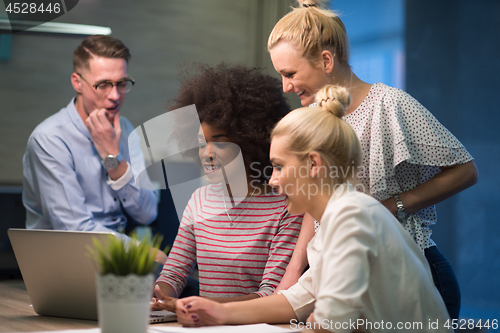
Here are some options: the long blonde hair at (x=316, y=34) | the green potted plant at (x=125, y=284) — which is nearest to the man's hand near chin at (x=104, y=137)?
the long blonde hair at (x=316, y=34)

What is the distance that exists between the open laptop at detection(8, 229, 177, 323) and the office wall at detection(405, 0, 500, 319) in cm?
216

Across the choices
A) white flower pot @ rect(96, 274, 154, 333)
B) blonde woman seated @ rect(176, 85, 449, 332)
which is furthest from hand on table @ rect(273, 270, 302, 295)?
white flower pot @ rect(96, 274, 154, 333)

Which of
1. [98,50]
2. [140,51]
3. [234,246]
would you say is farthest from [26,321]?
[140,51]

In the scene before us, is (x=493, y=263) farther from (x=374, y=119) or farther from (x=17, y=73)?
(x=17, y=73)

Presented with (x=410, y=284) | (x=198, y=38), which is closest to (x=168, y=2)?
(x=198, y=38)

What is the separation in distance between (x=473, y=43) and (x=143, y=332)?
2578mm

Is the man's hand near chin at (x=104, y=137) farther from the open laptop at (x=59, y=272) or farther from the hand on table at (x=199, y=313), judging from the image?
the hand on table at (x=199, y=313)

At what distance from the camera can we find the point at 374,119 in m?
1.19

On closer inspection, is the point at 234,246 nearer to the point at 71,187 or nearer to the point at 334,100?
the point at 334,100

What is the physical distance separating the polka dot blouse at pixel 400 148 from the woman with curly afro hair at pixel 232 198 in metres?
0.27

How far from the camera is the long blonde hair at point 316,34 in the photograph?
4.12ft

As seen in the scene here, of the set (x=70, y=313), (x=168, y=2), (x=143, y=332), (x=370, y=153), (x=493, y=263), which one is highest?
(x=168, y=2)

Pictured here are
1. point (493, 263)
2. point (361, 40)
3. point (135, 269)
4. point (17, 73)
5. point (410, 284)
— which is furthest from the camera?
point (17, 73)

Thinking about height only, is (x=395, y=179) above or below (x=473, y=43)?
below
